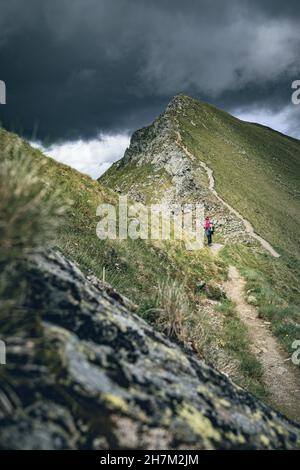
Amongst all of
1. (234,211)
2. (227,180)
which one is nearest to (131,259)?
(234,211)

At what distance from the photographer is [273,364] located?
11.1m

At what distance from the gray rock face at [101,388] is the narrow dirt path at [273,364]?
489cm

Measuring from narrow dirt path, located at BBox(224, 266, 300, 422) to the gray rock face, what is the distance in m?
4.89

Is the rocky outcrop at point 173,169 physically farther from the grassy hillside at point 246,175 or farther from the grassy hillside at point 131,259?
the grassy hillside at point 131,259

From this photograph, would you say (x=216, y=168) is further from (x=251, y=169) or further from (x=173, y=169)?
(x=251, y=169)

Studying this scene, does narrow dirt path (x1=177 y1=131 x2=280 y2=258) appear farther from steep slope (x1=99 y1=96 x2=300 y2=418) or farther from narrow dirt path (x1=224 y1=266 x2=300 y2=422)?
narrow dirt path (x1=224 y1=266 x2=300 y2=422)

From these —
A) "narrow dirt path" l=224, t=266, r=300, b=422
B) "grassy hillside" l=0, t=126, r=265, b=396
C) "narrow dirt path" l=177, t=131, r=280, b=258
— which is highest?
"narrow dirt path" l=177, t=131, r=280, b=258

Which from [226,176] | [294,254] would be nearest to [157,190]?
[226,176]

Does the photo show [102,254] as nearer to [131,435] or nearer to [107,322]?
[107,322]

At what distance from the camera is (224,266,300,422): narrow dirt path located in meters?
8.69

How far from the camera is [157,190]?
62156 mm

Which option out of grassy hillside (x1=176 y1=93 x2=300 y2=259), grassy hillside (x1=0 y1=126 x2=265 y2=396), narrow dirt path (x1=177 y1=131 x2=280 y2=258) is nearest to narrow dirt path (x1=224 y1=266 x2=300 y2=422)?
grassy hillside (x1=0 y1=126 x2=265 y2=396)

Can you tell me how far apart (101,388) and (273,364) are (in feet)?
31.4

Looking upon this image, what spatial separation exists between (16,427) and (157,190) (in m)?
60.4
